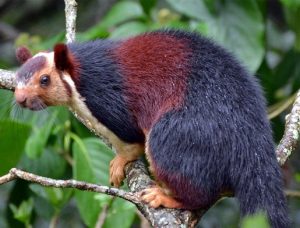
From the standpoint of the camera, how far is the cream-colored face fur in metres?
4.32

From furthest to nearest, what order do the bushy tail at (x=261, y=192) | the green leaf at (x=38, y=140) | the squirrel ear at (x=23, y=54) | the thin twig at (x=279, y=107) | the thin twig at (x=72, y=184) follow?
the thin twig at (x=279, y=107)
the green leaf at (x=38, y=140)
the squirrel ear at (x=23, y=54)
the bushy tail at (x=261, y=192)
the thin twig at (x=72, y=184)

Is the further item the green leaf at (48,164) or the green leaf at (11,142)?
the green leaf at (48,164)

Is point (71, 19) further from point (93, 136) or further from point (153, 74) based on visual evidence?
point (93, 136)

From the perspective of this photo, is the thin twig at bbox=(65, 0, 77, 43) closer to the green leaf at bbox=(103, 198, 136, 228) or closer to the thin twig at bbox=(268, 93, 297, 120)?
the green leaf at bbox=(103, 198, 136, 228)

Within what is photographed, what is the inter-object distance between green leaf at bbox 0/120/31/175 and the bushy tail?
1.36 meters

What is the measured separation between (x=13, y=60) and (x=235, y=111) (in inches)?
157

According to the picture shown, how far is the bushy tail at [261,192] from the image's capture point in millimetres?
4016

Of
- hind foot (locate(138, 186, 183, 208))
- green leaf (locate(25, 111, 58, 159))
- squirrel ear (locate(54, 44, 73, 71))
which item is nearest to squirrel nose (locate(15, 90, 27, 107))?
squirrel ear (locate(54, 44, 73, 71))

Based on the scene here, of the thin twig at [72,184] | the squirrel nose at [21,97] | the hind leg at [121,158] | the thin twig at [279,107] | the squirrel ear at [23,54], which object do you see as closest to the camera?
the thin twig at [72,184]

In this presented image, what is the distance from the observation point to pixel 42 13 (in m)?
7.91

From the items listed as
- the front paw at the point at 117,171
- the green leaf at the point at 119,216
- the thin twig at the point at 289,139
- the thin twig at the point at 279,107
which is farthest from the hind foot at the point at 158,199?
the thin twig at the point at 279,107

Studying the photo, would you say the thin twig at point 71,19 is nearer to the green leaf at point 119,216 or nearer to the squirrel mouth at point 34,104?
the squirrel mouth at point 34,104

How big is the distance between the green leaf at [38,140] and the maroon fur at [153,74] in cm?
110

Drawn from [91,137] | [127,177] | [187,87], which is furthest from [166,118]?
[91,137]
